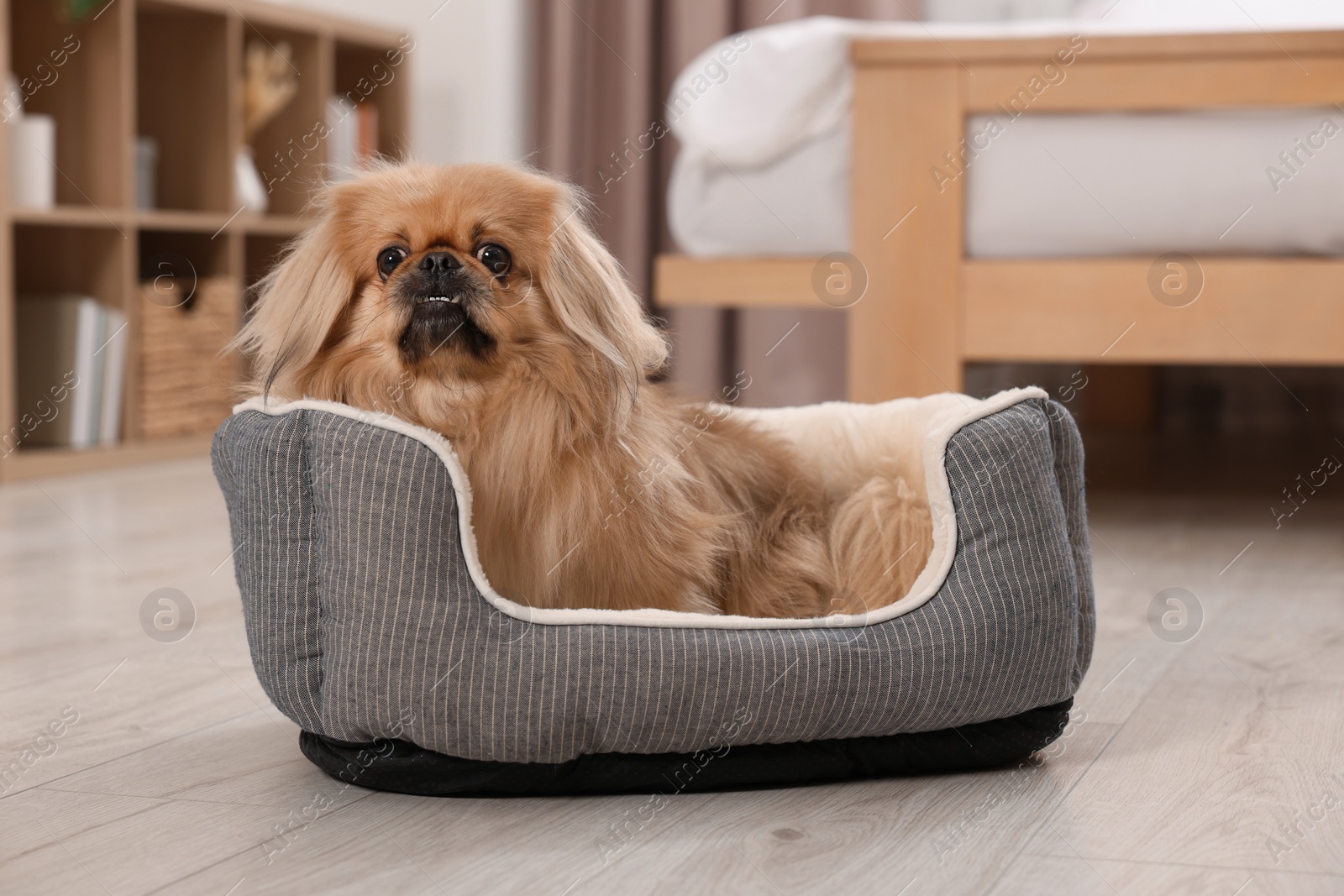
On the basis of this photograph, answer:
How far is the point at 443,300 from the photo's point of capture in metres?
1.22

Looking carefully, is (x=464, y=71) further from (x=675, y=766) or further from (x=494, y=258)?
(x=675, y=766)

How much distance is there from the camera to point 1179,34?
237 centimetres

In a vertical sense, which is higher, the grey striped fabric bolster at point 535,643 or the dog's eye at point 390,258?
the dog's eye at point 390,258

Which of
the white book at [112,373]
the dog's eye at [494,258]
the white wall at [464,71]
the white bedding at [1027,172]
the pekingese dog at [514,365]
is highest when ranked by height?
the white wall at [464,71]

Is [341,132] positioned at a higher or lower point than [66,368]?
higher

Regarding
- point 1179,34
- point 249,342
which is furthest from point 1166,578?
point 249,342

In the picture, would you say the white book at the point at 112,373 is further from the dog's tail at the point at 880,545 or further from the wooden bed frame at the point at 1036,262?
the dog's tail at the point at 880,545

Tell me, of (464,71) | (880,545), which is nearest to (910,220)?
(880,545)

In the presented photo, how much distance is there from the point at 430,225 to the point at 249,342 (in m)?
0.30

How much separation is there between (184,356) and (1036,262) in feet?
7.55

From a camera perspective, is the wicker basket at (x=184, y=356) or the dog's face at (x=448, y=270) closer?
the dog's face at (x=448, y=270)

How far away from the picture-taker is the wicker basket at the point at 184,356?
11.8 ft

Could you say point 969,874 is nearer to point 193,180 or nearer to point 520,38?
point 193,180

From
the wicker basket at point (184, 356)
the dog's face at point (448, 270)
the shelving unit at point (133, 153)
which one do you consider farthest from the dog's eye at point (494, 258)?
the wicker basket at point (184, 356)
